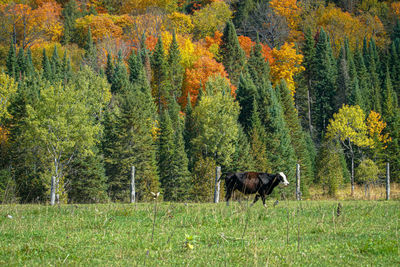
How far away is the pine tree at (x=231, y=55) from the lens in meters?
95.4

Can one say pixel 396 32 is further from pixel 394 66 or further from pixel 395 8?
pixel 394 66

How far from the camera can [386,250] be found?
30.0ft

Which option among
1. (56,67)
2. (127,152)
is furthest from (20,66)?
(127,152)

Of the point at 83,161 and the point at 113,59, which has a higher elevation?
the point at 113,59

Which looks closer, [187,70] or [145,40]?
[187,70]

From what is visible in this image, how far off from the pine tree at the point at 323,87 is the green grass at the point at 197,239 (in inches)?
3243

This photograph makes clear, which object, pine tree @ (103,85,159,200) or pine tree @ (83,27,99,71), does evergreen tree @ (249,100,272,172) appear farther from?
pine tree @ (83,27,99,71)

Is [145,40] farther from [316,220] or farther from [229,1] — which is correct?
[316,220]

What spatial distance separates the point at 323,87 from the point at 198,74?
26060 millimetres

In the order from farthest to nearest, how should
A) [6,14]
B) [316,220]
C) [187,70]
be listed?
[6,14], [187,70], [316,220]

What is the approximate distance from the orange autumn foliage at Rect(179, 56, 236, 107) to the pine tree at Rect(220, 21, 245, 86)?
10.2ft

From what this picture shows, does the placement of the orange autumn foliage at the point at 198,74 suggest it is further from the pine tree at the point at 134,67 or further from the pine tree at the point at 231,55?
the pine tree at the point at 134,67

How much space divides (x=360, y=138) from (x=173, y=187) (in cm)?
2977

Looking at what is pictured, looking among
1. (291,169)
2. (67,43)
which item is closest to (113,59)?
(67,43)
